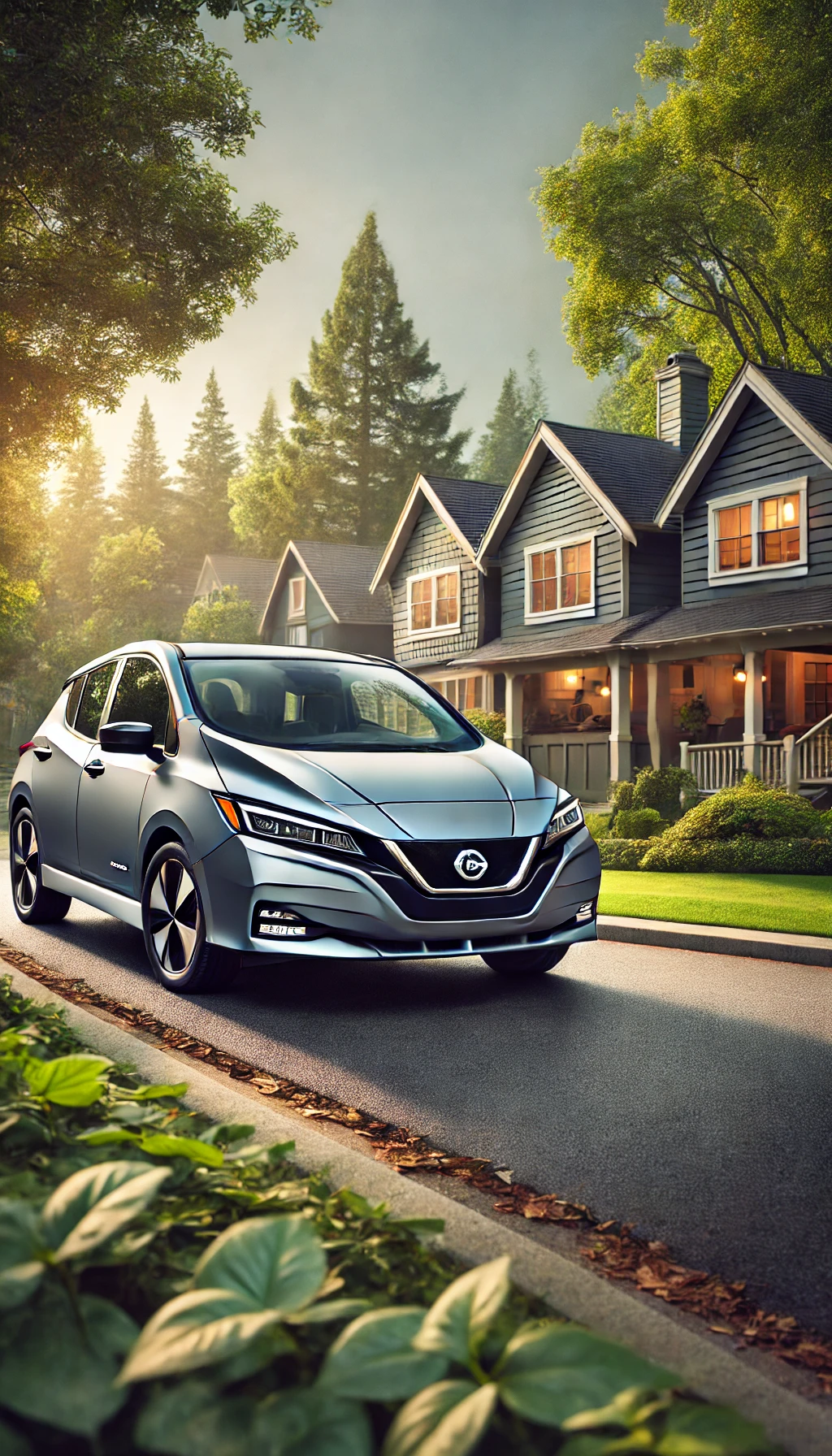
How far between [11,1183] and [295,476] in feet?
223

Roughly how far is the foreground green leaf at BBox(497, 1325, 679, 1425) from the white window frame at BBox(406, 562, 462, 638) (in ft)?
102

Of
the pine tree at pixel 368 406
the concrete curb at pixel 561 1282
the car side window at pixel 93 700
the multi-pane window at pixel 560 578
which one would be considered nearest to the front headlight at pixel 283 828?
the concrete curb at pixel 561 1282

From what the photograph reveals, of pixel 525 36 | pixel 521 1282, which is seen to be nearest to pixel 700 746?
pixel 521 1282

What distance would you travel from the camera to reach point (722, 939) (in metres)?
8.95

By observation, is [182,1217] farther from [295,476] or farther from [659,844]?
[295,476]

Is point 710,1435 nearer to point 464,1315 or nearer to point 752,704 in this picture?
point 464,1315

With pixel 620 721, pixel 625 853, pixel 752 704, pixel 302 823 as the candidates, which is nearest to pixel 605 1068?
pixel 302 823

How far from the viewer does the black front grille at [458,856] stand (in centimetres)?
599

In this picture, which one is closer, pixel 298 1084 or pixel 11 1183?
pixel 11 1183

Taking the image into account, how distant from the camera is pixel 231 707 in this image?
725 centimetres

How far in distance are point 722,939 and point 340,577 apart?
122ft

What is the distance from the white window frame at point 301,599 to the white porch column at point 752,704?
26195 millimetres

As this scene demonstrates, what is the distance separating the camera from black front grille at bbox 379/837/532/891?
5.99m

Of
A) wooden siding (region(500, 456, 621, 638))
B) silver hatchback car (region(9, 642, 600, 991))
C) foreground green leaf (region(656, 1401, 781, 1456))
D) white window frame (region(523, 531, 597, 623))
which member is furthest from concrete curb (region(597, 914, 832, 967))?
white window frame (region(523, 531, 597, 623))
